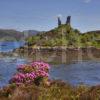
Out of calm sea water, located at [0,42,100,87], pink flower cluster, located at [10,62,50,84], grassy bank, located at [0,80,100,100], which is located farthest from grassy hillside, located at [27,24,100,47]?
grassy bank, located at [0,80,100,100]

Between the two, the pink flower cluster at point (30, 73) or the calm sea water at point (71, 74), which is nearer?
the pink flower cluster at point (30, 73)

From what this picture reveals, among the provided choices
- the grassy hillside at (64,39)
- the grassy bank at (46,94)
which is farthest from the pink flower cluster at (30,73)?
the grassy hillside at (64,39)

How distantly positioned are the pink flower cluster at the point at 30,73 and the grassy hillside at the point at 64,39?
72.0m

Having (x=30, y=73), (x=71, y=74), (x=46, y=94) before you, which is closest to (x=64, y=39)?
(x=71, y=74)

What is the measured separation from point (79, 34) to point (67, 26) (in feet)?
12.1

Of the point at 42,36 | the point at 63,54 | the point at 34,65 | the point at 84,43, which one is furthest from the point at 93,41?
the point at 34,65

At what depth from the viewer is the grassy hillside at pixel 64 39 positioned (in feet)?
315

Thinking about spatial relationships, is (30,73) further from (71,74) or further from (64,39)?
(64,39)

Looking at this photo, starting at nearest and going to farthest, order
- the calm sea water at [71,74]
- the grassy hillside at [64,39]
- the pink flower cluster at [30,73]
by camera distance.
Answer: the pink flower cluster at [30,73]
the calm sea water at [71,74]
the grassy hillside at [64,39]

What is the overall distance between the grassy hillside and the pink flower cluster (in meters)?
72.0

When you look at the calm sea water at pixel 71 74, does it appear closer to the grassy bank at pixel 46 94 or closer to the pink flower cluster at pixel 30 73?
the pink flower cluster at pixel 30 73

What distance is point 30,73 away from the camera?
805 inches

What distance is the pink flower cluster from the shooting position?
789 inches

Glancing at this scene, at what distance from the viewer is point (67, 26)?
107m
